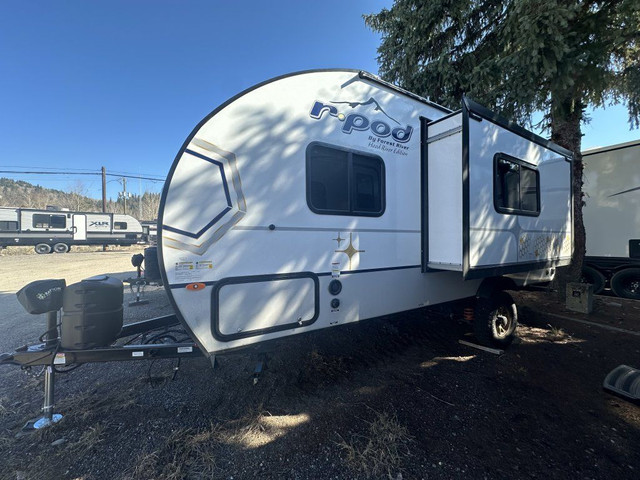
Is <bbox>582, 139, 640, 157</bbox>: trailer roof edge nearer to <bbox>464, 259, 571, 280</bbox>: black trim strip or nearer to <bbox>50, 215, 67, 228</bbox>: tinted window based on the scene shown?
<bbox>464, 259, 571, 280</bbox>: black trim strip

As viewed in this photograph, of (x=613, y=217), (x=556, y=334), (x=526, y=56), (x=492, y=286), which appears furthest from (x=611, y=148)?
(x=492, y=286)

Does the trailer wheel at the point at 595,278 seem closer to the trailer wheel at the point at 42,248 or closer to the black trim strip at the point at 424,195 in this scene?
the black trim strip at the point at 424,195

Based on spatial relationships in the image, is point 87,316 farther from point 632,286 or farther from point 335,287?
point 632,286

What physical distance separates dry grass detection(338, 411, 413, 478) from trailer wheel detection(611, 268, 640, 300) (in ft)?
28.4

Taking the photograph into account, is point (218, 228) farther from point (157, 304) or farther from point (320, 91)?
point (157, 304)

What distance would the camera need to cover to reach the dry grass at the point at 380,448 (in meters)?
2.19

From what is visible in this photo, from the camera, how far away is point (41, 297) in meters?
2.48

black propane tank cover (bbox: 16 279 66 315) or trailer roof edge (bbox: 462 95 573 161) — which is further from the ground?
trailer roof edge (bbox: 462 95 573 161)

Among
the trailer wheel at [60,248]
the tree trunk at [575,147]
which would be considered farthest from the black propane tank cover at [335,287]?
the trailer wheel at [60,248]

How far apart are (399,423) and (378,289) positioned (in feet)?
4.13

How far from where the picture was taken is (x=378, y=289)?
3170 millimetres

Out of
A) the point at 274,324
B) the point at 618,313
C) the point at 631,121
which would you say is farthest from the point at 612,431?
the point at 631,121

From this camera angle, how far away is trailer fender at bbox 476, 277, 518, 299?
4.13 m

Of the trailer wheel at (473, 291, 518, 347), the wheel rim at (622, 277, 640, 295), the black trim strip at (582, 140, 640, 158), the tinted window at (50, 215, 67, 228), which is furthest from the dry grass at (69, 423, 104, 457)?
the tinted window at (50, 215, 67, 228)
